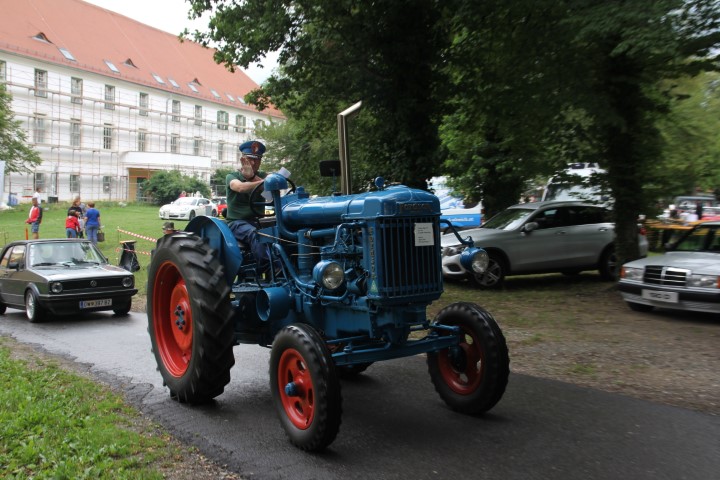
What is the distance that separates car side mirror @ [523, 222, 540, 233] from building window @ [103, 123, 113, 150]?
49278mm

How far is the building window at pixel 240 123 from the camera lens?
65844mm

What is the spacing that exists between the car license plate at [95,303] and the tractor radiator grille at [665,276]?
8.80 meters

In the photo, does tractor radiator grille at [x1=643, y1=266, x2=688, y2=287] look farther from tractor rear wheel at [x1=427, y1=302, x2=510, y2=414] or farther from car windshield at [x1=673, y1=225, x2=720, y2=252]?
tractor rear wheel at [x1=427, y1=302, x2=510, y2=414]

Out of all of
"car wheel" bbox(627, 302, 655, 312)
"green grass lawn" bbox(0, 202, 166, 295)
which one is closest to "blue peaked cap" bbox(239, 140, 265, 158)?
"car wheel" bbox(627, 302, 655, 312)

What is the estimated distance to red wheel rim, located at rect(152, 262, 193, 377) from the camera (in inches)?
227

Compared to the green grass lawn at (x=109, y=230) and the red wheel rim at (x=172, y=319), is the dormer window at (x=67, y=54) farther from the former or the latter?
the red wheel rim at (x=172, y=319)

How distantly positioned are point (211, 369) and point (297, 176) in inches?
664

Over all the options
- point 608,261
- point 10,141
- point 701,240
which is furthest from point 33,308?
point 10,141

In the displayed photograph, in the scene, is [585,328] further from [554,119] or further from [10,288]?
[10,288]

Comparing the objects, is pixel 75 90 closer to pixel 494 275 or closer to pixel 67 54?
pixel 67 54

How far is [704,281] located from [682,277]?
0.31 meters

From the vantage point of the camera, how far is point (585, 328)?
29.5 ft

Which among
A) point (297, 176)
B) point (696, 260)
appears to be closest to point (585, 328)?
point (696, 260)

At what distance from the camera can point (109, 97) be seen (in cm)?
5388
